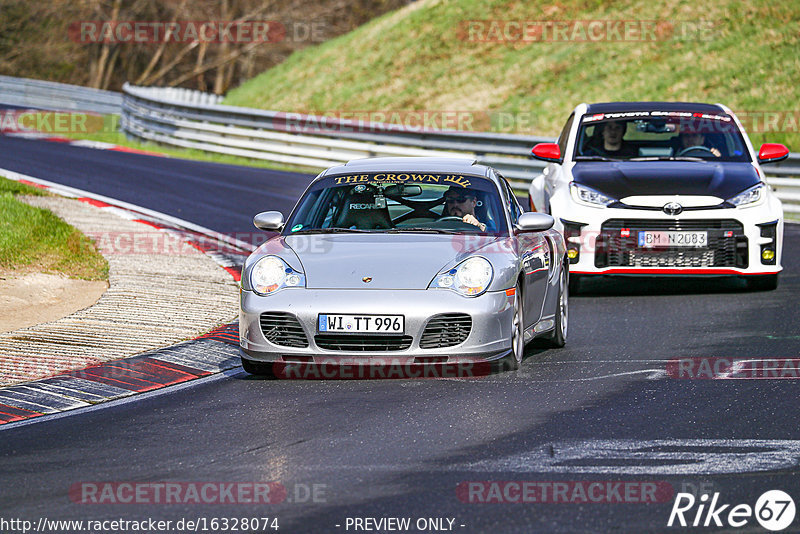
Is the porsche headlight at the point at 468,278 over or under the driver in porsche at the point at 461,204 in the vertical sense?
under

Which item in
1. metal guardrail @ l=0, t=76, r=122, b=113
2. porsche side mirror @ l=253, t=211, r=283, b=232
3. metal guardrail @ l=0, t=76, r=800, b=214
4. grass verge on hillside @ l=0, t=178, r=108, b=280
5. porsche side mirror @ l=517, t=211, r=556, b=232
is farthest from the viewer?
metal guardrail @ l=0, t=76, r=122, b=113

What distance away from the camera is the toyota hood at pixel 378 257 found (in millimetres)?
8305

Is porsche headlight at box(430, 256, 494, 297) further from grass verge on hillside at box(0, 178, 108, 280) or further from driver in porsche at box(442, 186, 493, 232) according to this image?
grass verge on hillside at box(0, 178, 108, 280)

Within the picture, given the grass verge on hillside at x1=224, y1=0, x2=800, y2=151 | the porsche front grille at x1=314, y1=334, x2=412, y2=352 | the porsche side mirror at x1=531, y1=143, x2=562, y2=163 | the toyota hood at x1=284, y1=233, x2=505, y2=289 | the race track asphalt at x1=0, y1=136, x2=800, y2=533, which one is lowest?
the race track asphalt at x1=0, y1=136, x2=800, y2=533

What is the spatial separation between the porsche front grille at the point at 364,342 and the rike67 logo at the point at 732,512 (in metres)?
2.82

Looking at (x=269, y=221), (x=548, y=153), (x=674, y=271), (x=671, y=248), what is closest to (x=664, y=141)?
(x=548, y=153)

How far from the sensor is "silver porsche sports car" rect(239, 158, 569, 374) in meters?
8.18

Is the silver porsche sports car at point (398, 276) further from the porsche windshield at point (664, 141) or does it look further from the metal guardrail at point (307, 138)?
the metal guardrail at point (307, 138)

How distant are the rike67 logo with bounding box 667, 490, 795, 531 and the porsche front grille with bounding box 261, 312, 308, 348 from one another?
321cm

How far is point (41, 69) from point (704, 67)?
30.4 meters

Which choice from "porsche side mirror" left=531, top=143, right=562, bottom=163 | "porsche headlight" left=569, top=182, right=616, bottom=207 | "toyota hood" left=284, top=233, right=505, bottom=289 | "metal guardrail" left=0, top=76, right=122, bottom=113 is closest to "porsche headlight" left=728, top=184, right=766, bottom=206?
"porsche headlight" left=569, top=182, right=616, bottom=207

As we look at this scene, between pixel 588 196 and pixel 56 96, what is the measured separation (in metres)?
Result: 28.5

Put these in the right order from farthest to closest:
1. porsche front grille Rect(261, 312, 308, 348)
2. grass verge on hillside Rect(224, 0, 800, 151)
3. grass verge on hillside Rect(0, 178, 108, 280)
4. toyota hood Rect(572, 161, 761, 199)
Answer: grass verge on hillside Rect(224, 0, 800, 151)
grass verge on hillside Rect(0, 178, 108, 280)
toyota hood Rect(572, 161, 761, 199)
porsche front grille Rect(261, 312, 308, 348)

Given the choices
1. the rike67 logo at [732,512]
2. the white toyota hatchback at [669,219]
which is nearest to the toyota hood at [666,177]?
the white toyota hatchback at [669,219]
